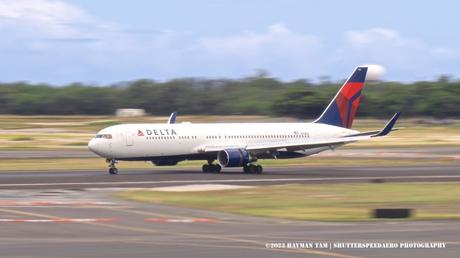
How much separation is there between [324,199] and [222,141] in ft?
65.4

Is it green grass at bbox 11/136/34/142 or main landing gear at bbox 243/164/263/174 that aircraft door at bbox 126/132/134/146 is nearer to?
main landing gear at bbox 243/164/263/174

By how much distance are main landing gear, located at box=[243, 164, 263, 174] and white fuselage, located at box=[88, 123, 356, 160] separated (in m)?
1.59

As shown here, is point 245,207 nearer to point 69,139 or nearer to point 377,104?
point 69,139

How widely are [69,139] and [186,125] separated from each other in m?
49.1

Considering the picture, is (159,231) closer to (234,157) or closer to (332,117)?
(234,157)

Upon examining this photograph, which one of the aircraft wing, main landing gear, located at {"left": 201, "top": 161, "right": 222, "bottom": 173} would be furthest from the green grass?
the aircraft wing

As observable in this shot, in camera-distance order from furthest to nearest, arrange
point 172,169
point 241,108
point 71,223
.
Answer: point 241,108
point 172,169
point 71,223

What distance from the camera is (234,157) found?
2078 inches

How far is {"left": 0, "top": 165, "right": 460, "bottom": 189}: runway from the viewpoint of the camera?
145ft

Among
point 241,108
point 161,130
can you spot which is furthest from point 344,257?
point 241,108

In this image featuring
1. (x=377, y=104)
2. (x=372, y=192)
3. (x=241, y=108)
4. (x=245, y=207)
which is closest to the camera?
(x=245, y=207)

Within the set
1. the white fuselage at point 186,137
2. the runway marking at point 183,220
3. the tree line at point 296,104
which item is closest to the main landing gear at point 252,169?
the white fuselage at point 186,137

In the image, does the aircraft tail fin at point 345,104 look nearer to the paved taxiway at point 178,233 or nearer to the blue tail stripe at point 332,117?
the blue tail stripe at point 332,117

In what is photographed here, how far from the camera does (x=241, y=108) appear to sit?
7702 inches
